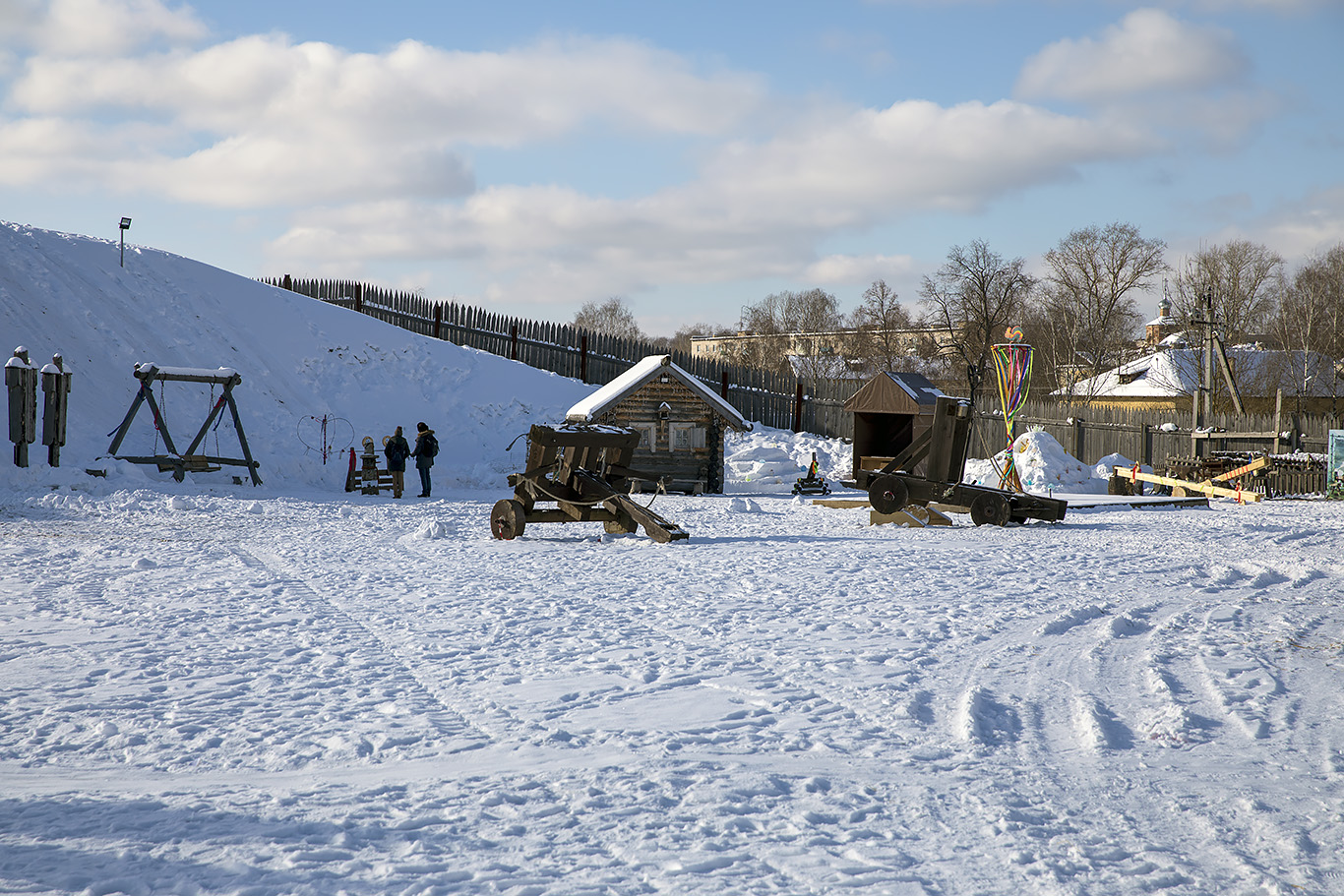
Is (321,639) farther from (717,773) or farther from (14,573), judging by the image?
(14,573)

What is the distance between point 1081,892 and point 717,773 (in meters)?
1.53

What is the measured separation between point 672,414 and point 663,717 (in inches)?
696

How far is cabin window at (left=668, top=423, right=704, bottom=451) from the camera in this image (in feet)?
73.7

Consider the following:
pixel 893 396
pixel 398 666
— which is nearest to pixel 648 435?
pixel 893 396

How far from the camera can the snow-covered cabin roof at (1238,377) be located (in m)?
49.3

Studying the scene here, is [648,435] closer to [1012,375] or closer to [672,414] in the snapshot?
[672,414]

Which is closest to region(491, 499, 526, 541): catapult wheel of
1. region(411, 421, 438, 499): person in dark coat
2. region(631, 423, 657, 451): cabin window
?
region(411, 421, 438, 499): person in dark coat

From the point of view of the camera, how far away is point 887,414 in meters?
26.9

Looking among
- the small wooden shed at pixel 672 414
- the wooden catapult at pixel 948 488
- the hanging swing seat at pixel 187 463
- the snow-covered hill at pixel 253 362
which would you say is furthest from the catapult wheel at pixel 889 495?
the hanging swing seat at pixel 187 463

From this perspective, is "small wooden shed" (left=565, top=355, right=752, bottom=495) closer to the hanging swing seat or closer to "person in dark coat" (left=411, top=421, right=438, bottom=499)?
"person in dark coat" (left=411, top=421, right=438, bottom=499)

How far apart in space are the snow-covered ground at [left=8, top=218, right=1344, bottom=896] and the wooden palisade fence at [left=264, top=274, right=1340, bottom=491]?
17.6m

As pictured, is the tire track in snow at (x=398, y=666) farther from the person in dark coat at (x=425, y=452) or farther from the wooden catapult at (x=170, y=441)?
the wooden catapult at (x=170, y=441)

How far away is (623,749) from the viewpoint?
4.46m

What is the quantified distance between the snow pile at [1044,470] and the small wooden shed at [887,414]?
1.90 m
